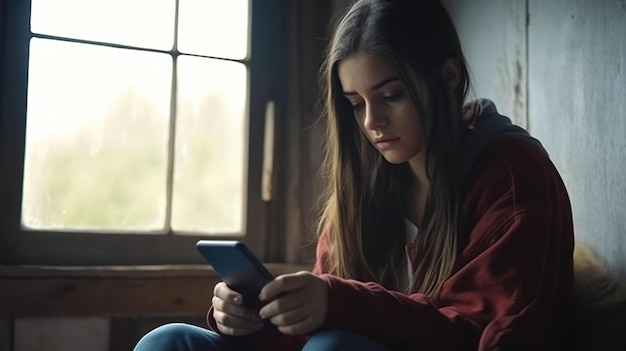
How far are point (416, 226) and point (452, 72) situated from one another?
238 millimetres

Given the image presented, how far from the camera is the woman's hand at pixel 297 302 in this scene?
86 centimetres

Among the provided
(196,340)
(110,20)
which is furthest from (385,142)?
(110,20)

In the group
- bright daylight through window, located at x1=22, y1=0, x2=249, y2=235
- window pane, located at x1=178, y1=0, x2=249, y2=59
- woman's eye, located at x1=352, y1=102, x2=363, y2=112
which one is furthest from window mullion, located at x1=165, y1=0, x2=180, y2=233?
woman's eye, located at x1=352, y1=102, x2=363, y2=112

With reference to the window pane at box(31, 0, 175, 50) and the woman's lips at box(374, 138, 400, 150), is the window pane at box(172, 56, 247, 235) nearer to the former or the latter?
the window pane at box(31, 0, 175, 50)

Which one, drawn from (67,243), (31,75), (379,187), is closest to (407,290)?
(379,187)

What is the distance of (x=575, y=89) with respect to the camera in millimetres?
1208

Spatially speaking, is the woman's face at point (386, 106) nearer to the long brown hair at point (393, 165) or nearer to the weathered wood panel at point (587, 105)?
the long brown hair at point (393, 165)

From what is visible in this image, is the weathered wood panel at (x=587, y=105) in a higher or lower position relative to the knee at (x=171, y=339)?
higher

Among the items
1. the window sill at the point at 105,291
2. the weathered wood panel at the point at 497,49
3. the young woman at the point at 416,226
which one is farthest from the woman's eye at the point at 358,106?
the window sill at the point at 105,291

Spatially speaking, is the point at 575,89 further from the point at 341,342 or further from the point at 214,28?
the point at 214,28

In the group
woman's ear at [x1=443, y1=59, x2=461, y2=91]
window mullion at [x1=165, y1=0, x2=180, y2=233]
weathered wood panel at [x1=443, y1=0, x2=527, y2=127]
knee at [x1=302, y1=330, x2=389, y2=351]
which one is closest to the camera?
knee at [x1=302, y1=330, x2=389, y2=351]

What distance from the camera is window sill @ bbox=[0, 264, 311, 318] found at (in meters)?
1.40

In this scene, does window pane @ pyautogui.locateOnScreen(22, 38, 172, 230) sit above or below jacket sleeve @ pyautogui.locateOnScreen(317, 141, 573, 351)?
above

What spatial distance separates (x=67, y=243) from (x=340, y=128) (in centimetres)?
66
